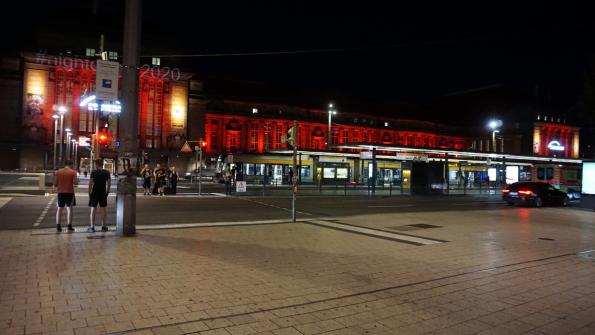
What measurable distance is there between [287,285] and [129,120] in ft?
20.9

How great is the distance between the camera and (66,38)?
235 ft

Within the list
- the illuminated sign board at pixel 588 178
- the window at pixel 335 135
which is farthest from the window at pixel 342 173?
the window at pixel 335 135

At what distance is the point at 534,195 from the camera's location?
86.2 feet

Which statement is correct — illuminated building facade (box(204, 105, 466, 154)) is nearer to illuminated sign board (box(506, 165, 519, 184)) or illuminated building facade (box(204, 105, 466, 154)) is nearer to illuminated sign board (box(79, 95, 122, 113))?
illuminated sign board (box(506, 165, 519, 184))

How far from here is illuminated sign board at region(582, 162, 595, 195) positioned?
74.7ft

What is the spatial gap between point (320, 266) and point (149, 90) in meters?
76.6

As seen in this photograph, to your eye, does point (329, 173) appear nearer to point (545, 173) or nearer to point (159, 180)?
point (545, 173)

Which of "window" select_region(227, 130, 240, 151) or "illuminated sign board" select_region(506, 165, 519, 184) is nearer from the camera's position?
"illuminated sign board" select_region(506, 165, 519, 184)

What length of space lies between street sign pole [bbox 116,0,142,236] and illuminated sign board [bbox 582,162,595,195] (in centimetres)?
2162

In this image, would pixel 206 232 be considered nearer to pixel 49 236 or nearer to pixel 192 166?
pixel 49 236

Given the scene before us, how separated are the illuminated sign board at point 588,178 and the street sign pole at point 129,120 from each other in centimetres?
2162

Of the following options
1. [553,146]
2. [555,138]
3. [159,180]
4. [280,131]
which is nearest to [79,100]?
[280,131]

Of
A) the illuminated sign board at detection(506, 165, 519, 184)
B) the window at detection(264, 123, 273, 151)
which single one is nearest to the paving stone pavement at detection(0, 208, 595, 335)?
the illuminated sign board at detection(506, 165, 519, 184)

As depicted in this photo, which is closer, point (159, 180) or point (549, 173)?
point (159, 180)
